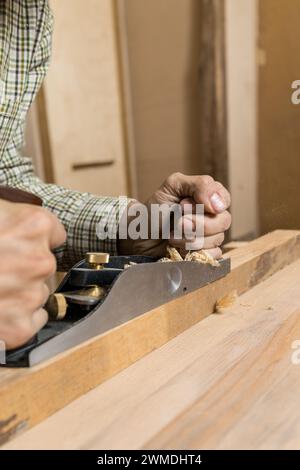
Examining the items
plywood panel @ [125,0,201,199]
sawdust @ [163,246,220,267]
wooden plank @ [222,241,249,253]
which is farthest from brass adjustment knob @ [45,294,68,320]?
plywood panel @ [125,0,201,199]

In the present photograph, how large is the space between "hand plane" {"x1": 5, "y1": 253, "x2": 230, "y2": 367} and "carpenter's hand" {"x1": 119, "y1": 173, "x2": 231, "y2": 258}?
0.35 feet

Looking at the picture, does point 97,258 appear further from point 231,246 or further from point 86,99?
point 86,99

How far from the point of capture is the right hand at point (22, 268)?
0.50 metres

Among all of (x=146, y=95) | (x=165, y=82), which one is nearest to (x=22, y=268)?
Result: (x=165, y=82)

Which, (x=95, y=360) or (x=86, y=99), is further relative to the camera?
(x=86, y=99)

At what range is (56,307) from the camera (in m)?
0.60

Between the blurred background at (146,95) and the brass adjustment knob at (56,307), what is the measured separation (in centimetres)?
138

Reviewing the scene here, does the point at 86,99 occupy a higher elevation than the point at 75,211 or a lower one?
higher

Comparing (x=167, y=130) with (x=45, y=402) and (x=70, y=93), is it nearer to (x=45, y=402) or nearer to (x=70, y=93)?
(x=70, y=93)

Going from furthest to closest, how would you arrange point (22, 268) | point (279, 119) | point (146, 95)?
point (146, 95)
point (279, 119)
point (22, 268)

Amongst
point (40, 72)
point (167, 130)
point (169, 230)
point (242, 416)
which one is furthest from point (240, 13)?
point (242, 416)

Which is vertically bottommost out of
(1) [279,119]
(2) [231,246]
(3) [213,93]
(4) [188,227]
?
(2) [231,246]

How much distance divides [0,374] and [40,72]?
80 cm

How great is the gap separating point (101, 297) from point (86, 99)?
2.06 m
